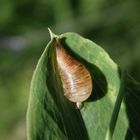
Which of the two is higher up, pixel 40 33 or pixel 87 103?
pixel 40 33

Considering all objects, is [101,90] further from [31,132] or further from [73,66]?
[31,132]

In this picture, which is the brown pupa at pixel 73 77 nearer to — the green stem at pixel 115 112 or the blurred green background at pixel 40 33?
the green stem at pixel 115 112

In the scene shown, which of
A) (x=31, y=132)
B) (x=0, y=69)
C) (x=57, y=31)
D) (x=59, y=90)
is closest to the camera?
(x=31, y=132)

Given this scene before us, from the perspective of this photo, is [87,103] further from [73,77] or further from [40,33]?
[40,33]

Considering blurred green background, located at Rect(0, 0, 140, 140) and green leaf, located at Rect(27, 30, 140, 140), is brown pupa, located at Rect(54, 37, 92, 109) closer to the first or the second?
green leaf, located at Rect(27, 30, 140, 140)

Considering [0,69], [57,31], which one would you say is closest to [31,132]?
[57,31]

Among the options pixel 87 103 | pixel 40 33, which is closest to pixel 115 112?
pixel 87 103

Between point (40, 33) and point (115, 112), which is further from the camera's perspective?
point (40, 33)
